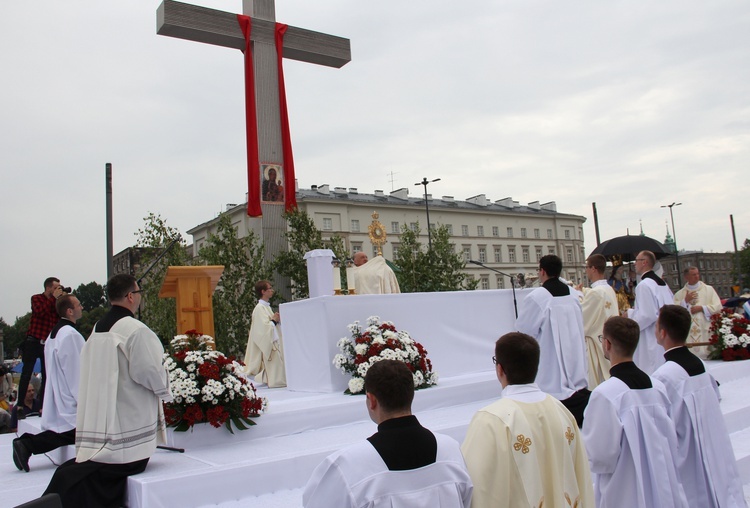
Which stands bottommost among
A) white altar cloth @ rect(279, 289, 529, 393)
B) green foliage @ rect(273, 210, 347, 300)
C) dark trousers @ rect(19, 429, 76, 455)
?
dark trousers @ rect(19, 429, 76, 455)

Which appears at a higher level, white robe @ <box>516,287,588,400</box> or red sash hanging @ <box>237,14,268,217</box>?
red sash hanging @ <box>237,14,268,217</box>

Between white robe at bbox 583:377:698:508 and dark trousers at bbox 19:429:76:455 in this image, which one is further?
dark trousers at bbox 19:429:76:455

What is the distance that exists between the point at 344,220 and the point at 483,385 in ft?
169

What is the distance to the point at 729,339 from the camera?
371 inches

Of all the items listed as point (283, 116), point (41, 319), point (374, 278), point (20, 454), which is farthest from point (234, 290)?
point (20, 454)

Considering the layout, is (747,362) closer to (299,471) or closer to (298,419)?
(298,419)

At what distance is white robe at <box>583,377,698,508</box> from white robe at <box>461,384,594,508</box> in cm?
45

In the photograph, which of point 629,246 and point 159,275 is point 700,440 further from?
point 159,275

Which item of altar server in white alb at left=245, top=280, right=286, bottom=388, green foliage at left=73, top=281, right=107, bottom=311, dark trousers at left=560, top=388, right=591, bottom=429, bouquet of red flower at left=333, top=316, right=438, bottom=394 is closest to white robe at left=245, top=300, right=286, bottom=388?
altar server in white alb at left=245, top=280, right=286, bottom=388

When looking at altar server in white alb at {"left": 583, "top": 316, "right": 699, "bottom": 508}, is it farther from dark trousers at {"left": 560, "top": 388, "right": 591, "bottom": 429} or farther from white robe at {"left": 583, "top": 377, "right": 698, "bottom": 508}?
dark trousers at {"left": 560, "top": 388, "right": 591, "bottom": 429}

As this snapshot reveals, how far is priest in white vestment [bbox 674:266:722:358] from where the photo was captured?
10.1 meters

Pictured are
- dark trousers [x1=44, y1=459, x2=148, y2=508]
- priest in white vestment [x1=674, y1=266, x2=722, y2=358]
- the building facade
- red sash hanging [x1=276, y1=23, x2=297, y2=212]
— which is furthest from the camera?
the building facade

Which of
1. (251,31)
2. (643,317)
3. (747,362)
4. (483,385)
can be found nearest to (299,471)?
(483,385)

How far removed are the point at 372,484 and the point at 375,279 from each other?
286 inches
